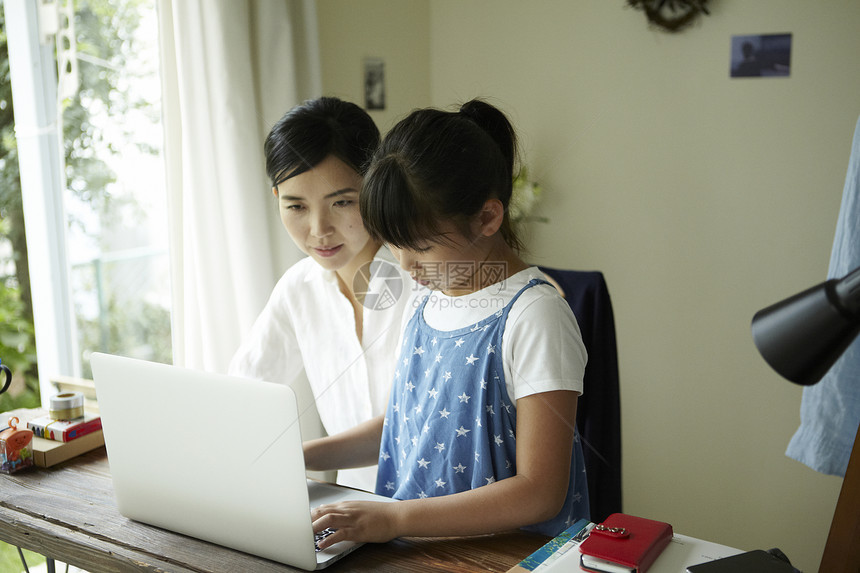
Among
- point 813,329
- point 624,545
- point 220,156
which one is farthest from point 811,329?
point 220,156

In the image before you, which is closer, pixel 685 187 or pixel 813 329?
pixel 813 329

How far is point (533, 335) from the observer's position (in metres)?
0.98

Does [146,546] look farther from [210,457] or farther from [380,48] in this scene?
[380,48]

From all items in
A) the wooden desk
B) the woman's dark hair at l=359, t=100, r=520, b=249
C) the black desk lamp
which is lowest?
the wooden desk

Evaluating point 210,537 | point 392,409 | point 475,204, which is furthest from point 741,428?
point 210,537

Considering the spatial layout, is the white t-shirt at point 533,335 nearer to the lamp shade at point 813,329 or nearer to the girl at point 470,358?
the girl at point 470,358

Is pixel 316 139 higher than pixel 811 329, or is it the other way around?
pixel 316 139

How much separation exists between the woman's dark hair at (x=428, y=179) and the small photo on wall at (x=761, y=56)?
1.46 metres

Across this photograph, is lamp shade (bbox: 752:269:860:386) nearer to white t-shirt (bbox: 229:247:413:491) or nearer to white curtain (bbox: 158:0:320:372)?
white t-shirt (bbox: 229:247:413:491)

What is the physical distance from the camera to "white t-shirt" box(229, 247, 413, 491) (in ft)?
4.55

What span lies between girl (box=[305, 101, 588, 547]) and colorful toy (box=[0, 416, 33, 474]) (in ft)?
1.88

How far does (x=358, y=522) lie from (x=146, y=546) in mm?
274

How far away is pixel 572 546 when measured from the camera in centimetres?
87

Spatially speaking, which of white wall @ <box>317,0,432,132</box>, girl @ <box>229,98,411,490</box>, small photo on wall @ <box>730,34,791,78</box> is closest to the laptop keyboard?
girl @ <box>229,98,411,490</box>
